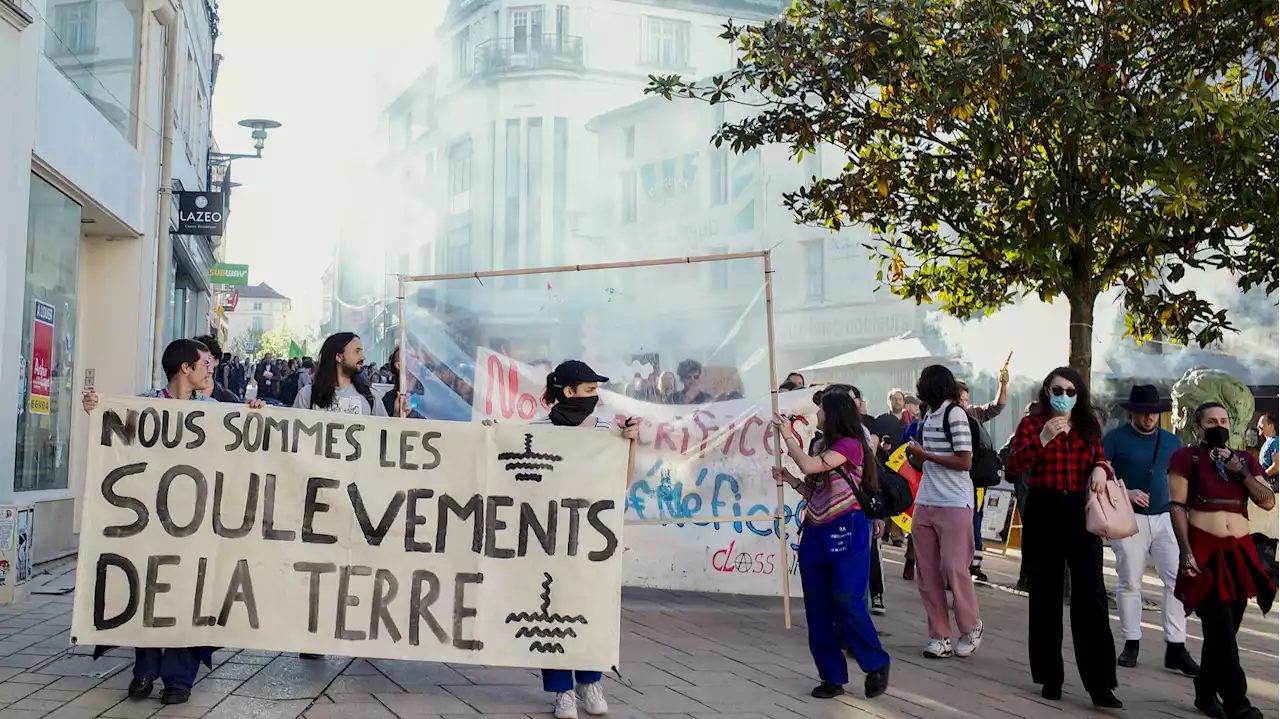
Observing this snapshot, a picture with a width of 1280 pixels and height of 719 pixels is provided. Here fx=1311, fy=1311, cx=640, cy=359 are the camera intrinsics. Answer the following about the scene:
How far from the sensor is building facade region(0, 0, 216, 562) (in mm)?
9492

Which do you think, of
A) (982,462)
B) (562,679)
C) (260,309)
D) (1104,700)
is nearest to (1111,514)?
(1104,700)

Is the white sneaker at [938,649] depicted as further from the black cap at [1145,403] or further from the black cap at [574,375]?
the black cap at [574,375]

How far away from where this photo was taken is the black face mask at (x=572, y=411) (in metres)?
6.02

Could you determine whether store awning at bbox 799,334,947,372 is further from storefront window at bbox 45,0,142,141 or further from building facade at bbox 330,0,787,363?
building facade at bbox 330,0,787,363

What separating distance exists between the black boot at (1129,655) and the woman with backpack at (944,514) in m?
0.83

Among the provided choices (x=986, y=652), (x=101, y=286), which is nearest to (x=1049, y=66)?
(x=986, y=652)

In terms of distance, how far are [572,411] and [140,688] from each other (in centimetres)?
221

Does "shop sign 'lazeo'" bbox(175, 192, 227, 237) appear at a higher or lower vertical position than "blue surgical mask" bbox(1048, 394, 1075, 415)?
higher

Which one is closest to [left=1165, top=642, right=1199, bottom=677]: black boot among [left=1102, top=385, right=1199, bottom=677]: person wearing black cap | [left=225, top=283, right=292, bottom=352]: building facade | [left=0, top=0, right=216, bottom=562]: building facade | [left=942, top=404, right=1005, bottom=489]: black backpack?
[left=1102, top=385, right=1199, bottom=677]: person wearing black cap

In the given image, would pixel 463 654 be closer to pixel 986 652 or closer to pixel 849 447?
pixel 849 447

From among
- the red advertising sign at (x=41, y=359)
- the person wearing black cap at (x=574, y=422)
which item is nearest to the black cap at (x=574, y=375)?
the person wearing black cap at (x=574, y=422)

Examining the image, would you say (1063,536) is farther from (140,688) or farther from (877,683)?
(140,688)

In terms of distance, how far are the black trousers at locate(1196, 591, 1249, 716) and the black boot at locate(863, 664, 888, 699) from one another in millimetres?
1480

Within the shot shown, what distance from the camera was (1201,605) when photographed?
6191 mm
